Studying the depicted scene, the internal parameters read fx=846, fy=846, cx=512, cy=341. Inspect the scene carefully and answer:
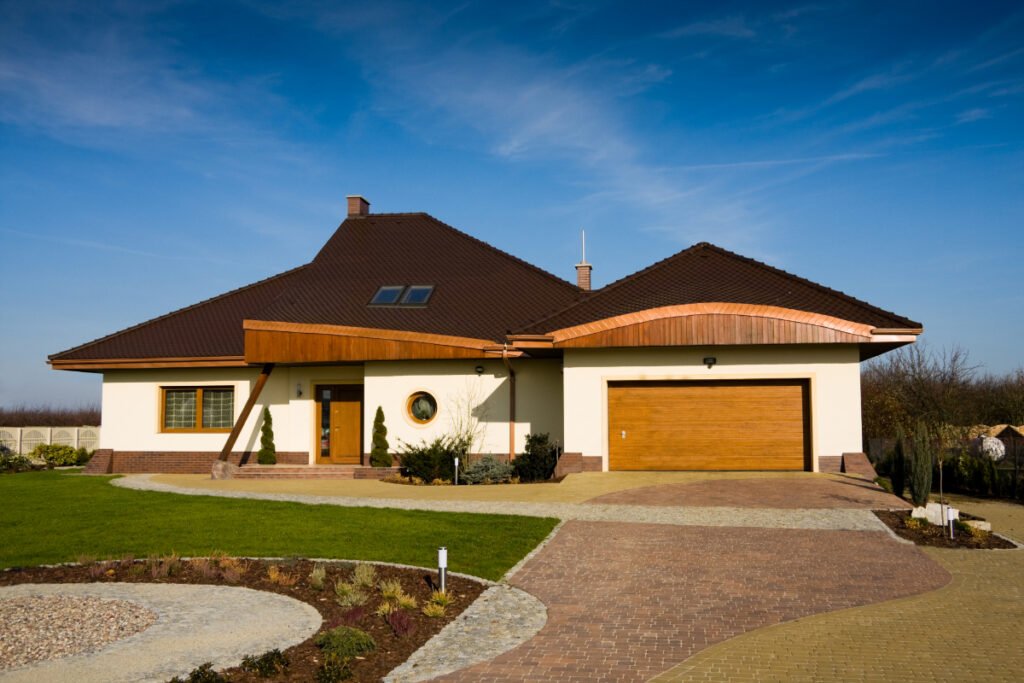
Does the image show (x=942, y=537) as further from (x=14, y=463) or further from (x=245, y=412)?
(x=14, y=463)

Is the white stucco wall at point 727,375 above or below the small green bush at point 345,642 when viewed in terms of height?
above

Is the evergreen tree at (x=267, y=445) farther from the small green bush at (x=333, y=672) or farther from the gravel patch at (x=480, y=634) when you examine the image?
the small green bush at (x=333, y=672)

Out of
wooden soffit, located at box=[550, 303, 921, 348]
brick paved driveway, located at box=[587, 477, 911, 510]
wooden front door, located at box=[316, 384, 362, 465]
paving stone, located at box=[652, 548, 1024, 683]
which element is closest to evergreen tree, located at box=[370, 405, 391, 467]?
wooden front door, located at box=[316, 384, 362, 465]

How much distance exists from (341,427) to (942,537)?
1518 centimetres

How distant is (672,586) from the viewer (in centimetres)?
918

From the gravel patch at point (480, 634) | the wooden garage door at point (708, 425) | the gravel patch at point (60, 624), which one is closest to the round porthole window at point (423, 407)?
the wooden garage door at point (708, 425)

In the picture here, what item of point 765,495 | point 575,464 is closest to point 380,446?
point 575,464

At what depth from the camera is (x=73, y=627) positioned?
7.48m

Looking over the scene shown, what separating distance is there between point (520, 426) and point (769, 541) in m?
10.2

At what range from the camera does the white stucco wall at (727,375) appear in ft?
60.5

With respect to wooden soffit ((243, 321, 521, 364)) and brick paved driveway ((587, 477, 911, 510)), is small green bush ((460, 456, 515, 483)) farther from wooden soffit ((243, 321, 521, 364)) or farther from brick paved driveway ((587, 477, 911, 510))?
brick paved driveway ((587, 477, 911, 510))

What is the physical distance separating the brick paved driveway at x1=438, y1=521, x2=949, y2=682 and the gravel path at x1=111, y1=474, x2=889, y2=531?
477 mm

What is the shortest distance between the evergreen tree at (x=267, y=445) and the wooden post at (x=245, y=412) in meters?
0.68

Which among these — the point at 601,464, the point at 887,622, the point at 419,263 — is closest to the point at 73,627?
the point at 887,622
